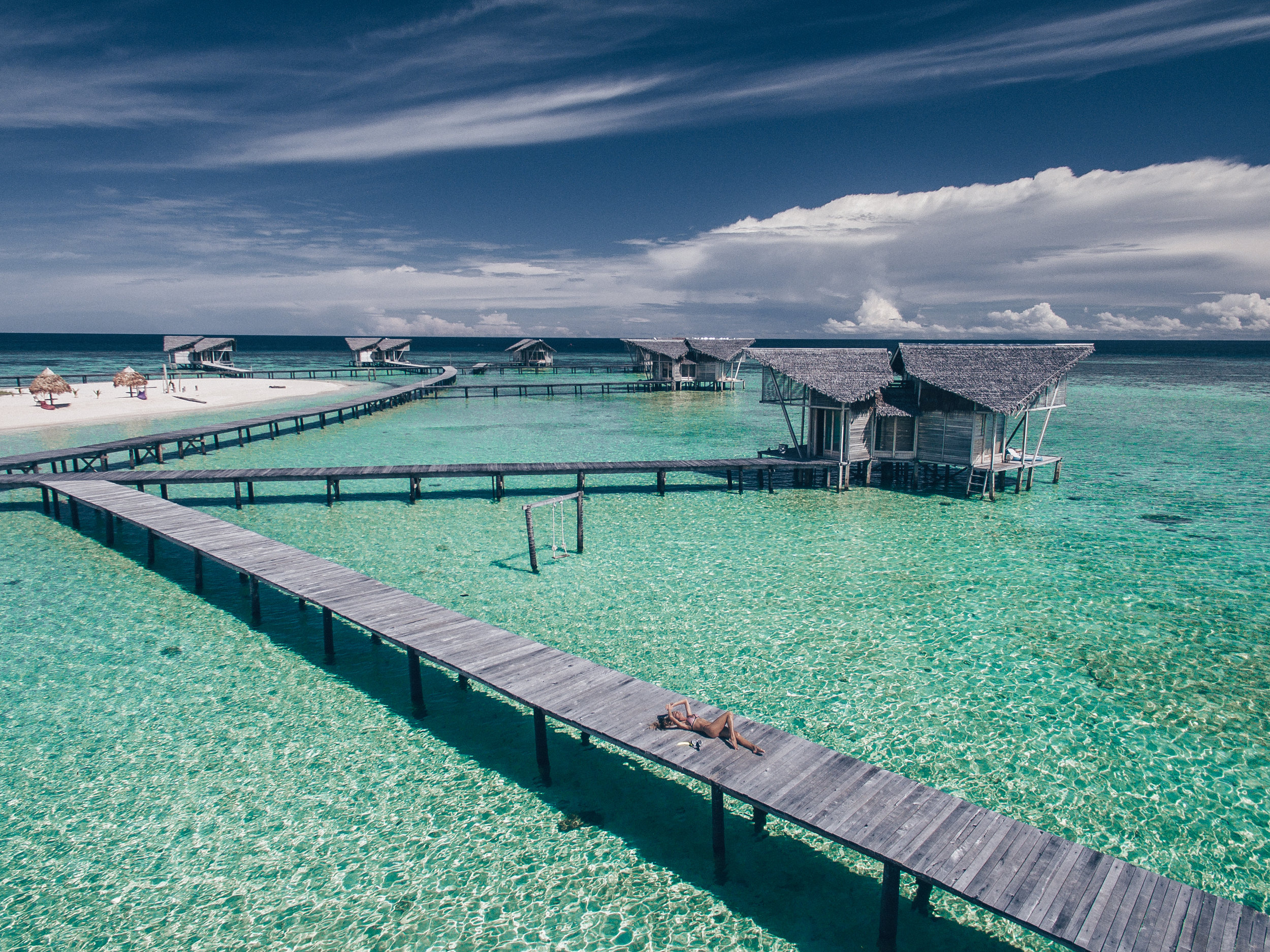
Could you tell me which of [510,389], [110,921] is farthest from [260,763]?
[510,389]

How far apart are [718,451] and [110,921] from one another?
2536 cm

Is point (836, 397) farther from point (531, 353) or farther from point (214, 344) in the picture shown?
point (214, 344)

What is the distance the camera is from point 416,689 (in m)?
9.98

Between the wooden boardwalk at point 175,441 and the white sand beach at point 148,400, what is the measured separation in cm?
373

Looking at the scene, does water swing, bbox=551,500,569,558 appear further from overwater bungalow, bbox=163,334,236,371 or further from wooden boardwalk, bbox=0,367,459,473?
overwater bungalow, bbox=163,334,236,371

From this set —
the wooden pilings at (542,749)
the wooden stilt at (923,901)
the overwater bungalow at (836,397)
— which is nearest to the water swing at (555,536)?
the overwater bungalow at (836,397)

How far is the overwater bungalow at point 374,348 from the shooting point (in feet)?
257

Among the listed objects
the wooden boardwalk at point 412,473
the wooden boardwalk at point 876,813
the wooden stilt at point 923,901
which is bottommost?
the wooden stilt at point 923,901

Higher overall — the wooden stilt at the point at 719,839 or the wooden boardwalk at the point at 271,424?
the wooden boardwalk at the point at 271,424

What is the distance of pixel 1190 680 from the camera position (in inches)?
407

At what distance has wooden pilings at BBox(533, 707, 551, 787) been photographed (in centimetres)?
835

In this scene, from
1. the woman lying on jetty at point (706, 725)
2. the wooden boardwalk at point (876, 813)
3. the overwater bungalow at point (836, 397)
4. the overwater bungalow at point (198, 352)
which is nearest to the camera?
the wooden boardwalk at point (876, 813)

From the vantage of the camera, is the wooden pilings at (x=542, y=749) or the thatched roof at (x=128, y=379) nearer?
the wooden pilings at (x=542, y=749)

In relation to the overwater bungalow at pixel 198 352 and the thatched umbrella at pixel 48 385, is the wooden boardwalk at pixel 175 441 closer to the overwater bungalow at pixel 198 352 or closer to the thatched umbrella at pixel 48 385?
the thatched umbrella at pixel 48 385
